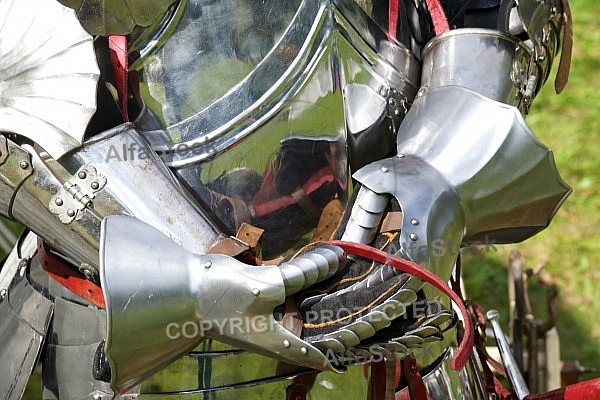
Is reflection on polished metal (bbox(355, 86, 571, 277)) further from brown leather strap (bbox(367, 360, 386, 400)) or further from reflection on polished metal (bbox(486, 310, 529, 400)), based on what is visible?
reflection on polished metal (bbox(486, 310, 529, 400))

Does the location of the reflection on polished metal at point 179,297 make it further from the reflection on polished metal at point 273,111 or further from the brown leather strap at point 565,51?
the brown leather strap at point 565,51

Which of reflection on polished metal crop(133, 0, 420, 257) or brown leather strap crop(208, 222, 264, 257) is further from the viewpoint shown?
reflection on polished metal crop(133, 0, 420, 257)

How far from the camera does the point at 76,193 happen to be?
1415 millimetres

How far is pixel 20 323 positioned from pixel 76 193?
40 centimetres

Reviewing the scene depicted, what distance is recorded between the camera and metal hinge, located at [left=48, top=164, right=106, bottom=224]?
141 centimetres

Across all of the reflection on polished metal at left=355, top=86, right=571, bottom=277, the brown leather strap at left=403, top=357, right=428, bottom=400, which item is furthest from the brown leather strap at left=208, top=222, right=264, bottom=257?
the brown leather strap at left=403, top=357, right=428, bottom=400

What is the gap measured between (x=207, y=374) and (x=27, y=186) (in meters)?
0.39

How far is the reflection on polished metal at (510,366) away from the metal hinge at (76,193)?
0.84m

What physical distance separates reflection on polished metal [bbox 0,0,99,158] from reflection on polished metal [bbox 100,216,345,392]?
168 mm

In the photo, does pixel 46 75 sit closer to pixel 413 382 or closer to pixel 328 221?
pixel 328 221

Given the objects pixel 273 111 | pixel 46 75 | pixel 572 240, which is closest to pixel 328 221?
pixel 273 111

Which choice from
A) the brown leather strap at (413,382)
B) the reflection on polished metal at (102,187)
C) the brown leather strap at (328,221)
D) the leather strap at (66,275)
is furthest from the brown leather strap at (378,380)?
the leather strap at (66,275)

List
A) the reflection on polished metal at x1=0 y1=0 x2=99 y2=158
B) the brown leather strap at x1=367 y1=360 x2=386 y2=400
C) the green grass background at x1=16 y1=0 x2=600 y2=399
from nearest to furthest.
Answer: the reflection on polished metal at x1=0 y1=0 x2=99 y2=158 → the brown leather strap at x1=367 y1=360 x2=386 y2=400 → the green grass background at x1=16 y1=0 x2=600 y2=399

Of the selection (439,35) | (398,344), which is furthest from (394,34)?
(398,344)
